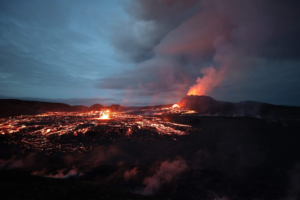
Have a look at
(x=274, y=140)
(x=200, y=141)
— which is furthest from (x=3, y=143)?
(x=274, y=140)

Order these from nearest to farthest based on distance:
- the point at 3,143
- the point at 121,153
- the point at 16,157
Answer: the point at 16,157
the point at 121,153
the point at 3,143

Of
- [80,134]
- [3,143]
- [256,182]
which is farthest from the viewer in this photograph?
[80,134]

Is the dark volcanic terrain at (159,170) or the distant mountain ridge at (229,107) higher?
the distant mountain ridge at (229,107)

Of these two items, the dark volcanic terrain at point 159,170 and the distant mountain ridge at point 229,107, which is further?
the distant mountain ridge at point 229,107

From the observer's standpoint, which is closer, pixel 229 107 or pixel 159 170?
pixel 159 170

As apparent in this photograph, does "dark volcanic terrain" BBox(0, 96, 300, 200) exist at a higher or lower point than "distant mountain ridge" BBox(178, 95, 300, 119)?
lower

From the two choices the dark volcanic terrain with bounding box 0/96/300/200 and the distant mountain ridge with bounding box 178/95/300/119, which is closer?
the dark volcanic terrain with bounding box 0/96/300/200

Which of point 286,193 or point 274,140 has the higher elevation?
point 274,140

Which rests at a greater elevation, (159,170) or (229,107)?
(229,107)

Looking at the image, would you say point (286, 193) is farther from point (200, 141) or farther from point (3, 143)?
point (3, 143)

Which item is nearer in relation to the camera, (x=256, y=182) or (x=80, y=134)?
(x=256, y=182)

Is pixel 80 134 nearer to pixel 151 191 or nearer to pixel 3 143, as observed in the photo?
pixel 3 143
